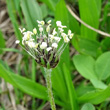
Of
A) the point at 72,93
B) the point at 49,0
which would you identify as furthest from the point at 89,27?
the point at 72,93

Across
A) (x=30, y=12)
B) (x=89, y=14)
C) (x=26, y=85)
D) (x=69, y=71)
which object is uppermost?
(x=30, y=12)

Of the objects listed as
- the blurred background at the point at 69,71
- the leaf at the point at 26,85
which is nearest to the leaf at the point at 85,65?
the blurred background at the point at 69,71

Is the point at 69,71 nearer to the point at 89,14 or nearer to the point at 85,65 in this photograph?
the point at 85,65

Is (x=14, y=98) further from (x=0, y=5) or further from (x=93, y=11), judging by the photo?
(x=0, y=5)

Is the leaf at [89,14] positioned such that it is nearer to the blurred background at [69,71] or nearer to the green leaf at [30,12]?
the blurred background at [69,71]

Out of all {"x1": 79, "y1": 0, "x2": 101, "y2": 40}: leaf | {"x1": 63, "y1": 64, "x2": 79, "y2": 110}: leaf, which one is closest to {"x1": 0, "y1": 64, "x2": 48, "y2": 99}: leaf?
{"x1": 63, "y1": 64, "x2": 79, "y2": 110}: leaf

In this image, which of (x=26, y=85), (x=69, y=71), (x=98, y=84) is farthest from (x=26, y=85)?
(x=98, y=84)
